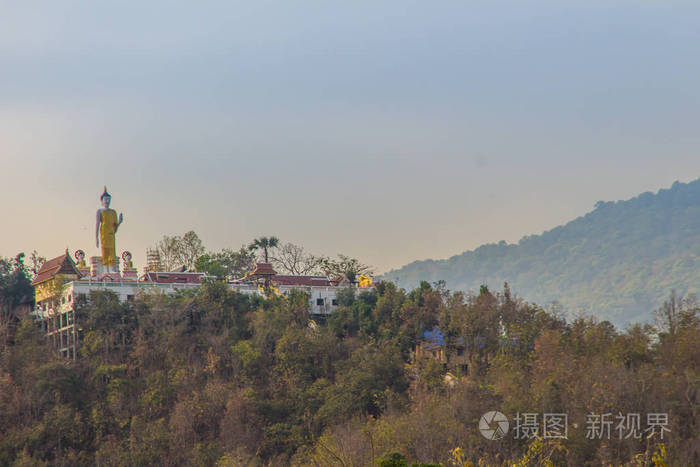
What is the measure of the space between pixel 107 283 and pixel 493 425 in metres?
19.4

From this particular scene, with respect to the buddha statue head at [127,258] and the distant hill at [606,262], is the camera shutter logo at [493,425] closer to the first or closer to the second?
the buddha statue head at [127,258]

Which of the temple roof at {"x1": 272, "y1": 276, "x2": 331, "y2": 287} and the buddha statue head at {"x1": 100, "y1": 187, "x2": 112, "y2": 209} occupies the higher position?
the buddha statue head at {"x1": 100, "y1": 187, "x2": 112, "y2": 209}

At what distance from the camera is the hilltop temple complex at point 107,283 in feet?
144

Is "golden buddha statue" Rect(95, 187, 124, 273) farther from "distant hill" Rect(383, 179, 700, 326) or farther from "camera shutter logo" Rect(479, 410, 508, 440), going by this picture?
"distant hill" Rect(383, 179, 700, 326)

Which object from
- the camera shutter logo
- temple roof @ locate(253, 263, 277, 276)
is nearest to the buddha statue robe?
temple roof @ locate(253, 263, 277, 276)

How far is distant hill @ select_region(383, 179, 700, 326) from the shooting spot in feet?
404

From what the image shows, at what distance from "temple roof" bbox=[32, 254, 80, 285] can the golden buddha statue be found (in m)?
1.64

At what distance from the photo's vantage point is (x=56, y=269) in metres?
45.9

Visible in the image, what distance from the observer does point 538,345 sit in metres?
38.8

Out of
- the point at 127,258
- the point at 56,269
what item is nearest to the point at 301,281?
the point at 127,258

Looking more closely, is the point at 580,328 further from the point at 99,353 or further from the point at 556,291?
the point at 556,291

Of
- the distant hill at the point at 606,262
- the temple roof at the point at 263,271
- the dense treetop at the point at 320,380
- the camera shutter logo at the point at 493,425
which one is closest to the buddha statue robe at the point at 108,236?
the dense treetop at the point at 320,380

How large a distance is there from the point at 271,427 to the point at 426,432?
7436 mm

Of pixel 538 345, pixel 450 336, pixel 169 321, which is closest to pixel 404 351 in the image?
pixel 450 336
